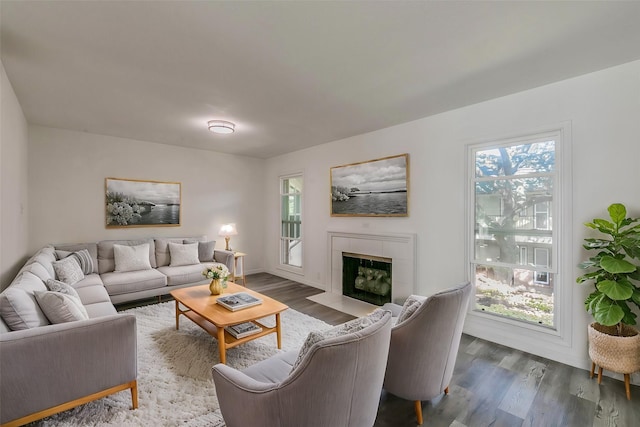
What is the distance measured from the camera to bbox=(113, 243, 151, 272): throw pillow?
13.9 feet

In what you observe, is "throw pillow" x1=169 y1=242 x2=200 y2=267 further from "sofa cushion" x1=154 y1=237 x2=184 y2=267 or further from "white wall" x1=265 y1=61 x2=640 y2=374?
"white wall" x1=265 y1=61 x2=640 y2=374

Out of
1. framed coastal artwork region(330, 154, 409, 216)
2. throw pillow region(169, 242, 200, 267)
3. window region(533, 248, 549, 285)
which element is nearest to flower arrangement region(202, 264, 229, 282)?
throw pillow region(169, 242, 200, 267)

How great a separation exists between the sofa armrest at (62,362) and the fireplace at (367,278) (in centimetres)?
316

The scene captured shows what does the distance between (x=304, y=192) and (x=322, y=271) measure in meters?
1.56

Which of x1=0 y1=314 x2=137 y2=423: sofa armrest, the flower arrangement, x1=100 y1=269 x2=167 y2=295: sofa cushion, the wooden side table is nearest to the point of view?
x1=0 y1=314 x2=137 y2=423: sofa armrest

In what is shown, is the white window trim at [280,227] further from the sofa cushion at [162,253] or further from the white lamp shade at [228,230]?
the sofa cushion at [162,253]

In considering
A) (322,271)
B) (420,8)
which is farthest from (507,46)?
(322,271)

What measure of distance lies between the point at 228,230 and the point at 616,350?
5394 millimetres

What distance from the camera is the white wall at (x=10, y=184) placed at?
2467 mm

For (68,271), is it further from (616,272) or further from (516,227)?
(616,272)

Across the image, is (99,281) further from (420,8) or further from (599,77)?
(599,77)

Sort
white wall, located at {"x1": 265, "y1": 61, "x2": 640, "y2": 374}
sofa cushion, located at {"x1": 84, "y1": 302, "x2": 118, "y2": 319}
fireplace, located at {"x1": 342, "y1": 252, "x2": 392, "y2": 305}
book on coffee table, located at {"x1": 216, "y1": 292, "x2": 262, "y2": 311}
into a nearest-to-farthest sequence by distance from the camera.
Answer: white wall, located at {"x1": 265, "y1": 61, "x2": 640, "y2": 374} < sofa cushion, located at {"x1": 84, "y1": 302, "x2": 118, "y2": 319} < book on coffee table, located at {"x1": 216, "y1": 292, "x2": 262, "y2": 311} < fireplace, located at {"x1": 342, "y1": 252, "x2": 392, "y2": 305}

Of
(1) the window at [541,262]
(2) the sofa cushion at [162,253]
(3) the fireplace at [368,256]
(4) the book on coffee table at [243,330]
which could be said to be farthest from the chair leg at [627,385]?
(2) the sofa cushion at [162,253]

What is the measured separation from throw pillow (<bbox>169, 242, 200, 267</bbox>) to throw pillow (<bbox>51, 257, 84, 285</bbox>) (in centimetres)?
123
